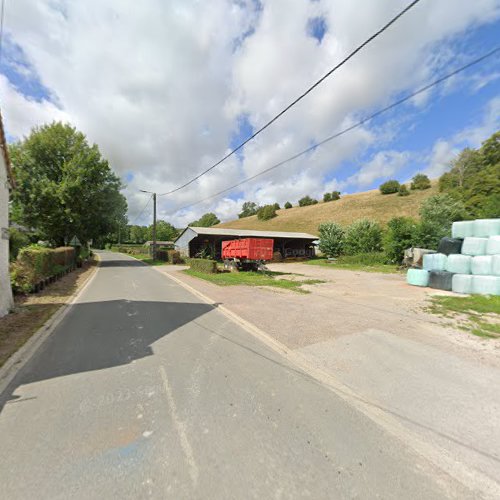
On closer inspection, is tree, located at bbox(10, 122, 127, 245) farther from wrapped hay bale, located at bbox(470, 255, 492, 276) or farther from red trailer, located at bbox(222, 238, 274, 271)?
wrapped hay bale, located at bbox(470, 255, 492, 276)

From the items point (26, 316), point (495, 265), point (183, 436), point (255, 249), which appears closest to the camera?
point (183, 436)

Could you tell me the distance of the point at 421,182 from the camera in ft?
244

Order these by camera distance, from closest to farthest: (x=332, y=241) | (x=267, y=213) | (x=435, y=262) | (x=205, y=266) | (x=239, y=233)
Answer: (x=435, y=262) → (x=205, y=266) → (x=239, y=233) → (x=332, y=241) → (x=267, y=213)

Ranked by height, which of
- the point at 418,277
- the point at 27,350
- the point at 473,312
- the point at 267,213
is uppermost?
the point at 267,213

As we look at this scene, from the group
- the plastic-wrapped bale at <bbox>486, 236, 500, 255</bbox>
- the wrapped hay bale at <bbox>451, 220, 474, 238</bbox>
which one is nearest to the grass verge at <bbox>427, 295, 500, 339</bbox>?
the plastic-wrapped bale at <bbox>486, 236, 500, 255</bbox>

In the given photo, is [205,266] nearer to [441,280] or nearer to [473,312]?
[441,280]

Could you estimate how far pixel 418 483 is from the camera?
2.24 metres

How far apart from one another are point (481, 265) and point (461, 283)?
3.54 feet

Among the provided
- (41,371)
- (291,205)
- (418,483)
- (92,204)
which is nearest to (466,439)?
(418,483)

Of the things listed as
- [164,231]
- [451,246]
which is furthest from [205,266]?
[164,231]

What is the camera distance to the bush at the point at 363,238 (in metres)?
32.5

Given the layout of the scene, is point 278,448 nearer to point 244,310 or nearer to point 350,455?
point 350,455

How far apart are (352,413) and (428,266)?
13602 mm

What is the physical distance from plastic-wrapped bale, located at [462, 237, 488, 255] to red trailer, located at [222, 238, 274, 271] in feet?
33.7
